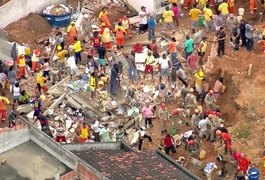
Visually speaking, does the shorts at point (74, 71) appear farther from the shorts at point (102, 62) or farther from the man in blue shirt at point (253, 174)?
the man in blue shirt at point (253, 174)

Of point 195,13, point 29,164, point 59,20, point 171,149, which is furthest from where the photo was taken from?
point 59,20

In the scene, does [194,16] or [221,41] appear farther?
[194,16]

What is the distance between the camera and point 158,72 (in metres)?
35.8

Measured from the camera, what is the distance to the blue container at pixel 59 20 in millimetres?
39531

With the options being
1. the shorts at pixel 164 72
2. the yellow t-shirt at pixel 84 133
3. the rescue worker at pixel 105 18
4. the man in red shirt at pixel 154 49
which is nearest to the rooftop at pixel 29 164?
the yellow t-shirt at pixel 84 133

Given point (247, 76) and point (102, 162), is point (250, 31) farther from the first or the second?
point (102, 162)

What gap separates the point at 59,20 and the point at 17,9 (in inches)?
72.5

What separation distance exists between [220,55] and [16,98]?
313 inches

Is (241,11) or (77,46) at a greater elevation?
→ (241,11)

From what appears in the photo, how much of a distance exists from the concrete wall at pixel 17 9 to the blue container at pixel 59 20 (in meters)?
0.70

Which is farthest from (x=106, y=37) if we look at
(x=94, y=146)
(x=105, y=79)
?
(x=94, y=146)

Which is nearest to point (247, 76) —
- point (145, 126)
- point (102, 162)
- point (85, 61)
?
point (145, 126)

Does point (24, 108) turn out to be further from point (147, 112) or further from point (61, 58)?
point (147, 112)

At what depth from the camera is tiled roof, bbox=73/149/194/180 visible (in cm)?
2588
